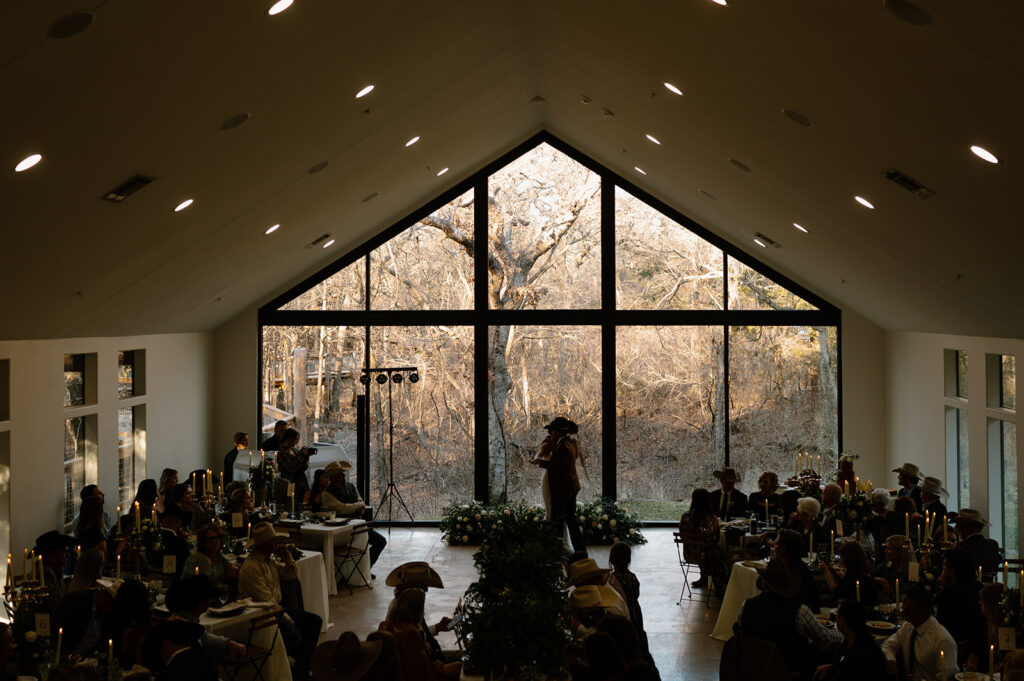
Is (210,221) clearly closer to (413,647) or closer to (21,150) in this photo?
(21,150)

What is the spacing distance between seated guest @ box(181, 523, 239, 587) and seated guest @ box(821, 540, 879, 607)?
4.55 m

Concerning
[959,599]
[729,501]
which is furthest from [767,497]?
[959,599]

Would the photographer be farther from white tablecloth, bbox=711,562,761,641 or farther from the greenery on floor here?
white tablecloth, bbox=711,562,761,641

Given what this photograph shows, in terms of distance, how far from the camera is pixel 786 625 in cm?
622

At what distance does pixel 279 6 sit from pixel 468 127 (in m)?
5.52

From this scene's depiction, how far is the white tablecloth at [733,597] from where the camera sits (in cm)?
835

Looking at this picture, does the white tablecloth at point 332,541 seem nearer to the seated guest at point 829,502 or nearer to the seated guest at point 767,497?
the seated guest at point 767,497

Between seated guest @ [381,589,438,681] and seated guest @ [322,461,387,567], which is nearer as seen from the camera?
seated guest @ [381,589,438,681]

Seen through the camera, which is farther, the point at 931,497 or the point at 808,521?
the point at 931,497

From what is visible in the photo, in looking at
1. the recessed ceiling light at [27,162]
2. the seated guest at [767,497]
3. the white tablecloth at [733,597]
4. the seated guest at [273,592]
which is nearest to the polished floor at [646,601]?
the white tablecloth at [733,597]

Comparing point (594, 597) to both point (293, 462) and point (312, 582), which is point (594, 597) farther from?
point (293, 462)

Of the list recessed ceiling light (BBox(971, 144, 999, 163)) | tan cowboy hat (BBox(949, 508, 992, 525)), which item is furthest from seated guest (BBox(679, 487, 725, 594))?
recessed ceiling light (BBox(971, 144, 999, 163))

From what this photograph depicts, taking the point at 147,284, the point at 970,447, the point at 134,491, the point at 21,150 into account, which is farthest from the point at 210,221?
the point at 970,447

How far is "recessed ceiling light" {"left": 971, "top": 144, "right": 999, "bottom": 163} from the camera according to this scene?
5051 mm
